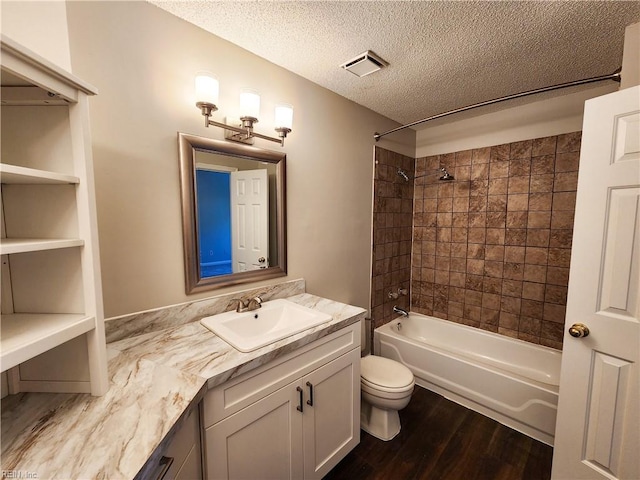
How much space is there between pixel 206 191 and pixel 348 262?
124 cm

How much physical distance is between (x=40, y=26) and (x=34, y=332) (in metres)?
1.01

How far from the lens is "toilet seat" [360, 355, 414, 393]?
5.32 ft

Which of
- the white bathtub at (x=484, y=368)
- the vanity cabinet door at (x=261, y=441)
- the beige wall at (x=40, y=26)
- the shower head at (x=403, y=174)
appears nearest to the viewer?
the beige wall at (x=40, y=26)

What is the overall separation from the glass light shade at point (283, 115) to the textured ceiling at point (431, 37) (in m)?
0.30

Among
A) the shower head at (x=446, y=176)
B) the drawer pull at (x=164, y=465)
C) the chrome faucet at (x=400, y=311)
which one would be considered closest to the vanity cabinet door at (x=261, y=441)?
the drawer pull at (x=164, y=465)

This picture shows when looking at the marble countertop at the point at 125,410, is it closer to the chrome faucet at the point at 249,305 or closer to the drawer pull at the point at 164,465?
the drawer pull at the point at 164,465

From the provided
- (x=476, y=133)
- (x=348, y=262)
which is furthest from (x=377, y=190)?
(x=476, y=133)

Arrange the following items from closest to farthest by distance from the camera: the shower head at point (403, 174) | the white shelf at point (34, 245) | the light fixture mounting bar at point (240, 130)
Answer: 1. the white shelf at point (34, 245)
2. the light fixture mounting bar at point (240, 130)
3. the shower head at point (403, 174)

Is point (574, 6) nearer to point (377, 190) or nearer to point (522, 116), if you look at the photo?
point (522, 116)

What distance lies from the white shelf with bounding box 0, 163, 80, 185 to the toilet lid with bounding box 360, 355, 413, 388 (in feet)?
5.71

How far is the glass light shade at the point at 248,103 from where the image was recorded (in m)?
1.32

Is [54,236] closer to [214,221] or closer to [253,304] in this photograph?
[214,221]

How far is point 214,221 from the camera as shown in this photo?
141 cm

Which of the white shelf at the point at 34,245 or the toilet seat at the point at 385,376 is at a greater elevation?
the white shelf at the point at 34,245
